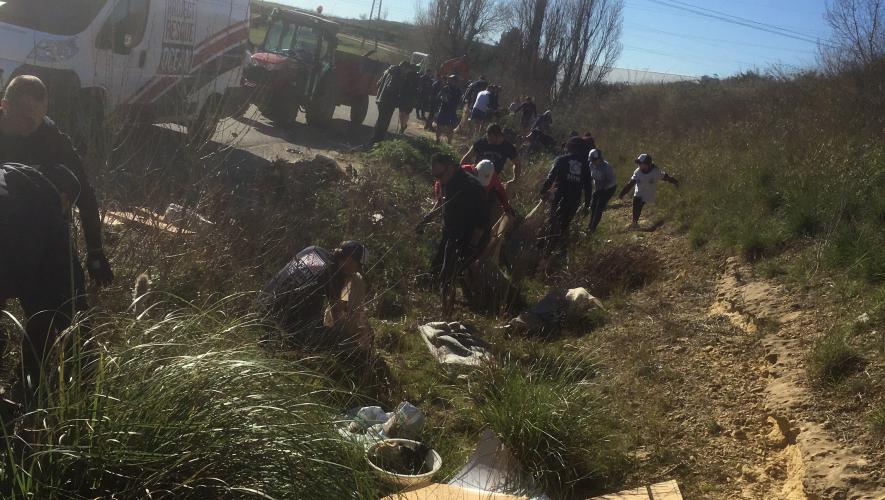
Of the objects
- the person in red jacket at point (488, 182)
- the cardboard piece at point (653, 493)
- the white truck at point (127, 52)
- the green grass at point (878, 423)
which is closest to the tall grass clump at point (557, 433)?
the cardboard piece at point (653, 493)

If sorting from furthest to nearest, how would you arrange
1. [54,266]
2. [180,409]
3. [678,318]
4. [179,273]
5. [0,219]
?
[678,318], [179,273], [54,266], [0,219], [180,409]

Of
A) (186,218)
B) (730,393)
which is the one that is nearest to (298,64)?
(186,218)

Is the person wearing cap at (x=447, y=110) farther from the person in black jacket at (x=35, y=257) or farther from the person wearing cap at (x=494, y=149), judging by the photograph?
the person in black jacket at (x=35, y=257)

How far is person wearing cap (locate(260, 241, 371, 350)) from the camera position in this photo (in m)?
5.37

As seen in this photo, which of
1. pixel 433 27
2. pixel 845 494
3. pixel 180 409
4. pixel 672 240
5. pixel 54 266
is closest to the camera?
pixel 180 409

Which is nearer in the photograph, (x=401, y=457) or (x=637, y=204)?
(x=401, y=457)

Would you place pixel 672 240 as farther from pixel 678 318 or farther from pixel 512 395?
pixel 512 395

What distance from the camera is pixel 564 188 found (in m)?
9.91

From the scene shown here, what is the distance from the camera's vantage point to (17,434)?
2.97 meters

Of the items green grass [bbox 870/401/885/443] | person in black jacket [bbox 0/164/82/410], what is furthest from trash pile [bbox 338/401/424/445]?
green grass [bbox 870/401/885/443]

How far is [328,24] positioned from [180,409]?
1661cm

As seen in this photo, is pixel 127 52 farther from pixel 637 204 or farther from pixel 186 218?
pixel 637 204

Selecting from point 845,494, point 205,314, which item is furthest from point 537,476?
point 205,314

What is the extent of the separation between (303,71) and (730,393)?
13.3 metres
